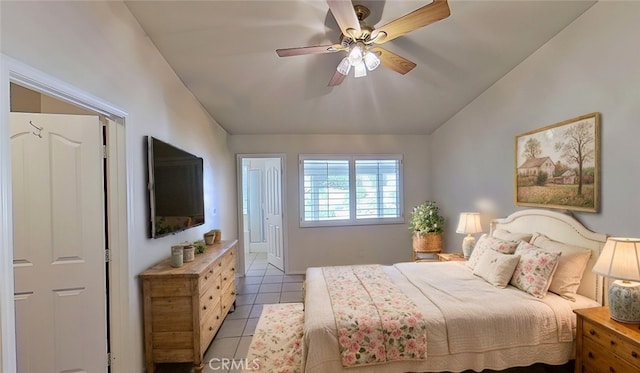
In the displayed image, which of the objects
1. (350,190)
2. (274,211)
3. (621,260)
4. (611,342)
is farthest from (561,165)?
(274,211)

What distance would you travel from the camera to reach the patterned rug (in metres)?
2.47

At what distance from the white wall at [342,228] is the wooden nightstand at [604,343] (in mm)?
3177

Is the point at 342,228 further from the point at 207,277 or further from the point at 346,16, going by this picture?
the point at 346,16

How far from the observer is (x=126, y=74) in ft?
7.23

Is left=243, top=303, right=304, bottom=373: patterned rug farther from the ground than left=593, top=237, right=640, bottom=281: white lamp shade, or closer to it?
closer to it

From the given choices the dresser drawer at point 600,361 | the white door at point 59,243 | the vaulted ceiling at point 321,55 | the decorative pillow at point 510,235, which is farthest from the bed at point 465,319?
the vaulted ceiling at point 321,55

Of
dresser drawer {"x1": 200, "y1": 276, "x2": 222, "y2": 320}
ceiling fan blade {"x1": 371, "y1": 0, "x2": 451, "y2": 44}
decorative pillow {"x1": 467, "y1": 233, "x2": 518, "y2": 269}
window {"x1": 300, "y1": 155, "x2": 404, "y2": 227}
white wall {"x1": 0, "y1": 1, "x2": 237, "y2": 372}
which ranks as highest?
ceiling fan blade {"x1": 371, "y1": 0, "x2": 451, "y2": 44}

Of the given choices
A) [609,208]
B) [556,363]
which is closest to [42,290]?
[556,363]

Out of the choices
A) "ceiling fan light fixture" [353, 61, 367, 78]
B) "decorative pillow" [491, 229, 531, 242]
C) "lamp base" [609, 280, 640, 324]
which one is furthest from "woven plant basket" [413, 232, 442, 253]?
"ceiling fan light fixture" [353, 61, 367, 78]

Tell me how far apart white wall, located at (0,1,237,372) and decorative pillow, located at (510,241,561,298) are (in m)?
3.07

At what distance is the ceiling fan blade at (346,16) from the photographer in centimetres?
167

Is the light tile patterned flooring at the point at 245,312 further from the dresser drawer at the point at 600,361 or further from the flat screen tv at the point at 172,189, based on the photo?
the dresser drawer at the point at 600,361

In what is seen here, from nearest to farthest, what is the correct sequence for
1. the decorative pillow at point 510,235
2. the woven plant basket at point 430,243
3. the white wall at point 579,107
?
the white wall at point 579,107, the decorative pillow at point 510,235, the woven plant basket at point 430,243

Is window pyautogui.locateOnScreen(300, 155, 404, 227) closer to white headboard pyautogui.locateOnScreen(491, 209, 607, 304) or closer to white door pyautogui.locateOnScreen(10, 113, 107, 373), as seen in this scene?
white headboard pyautogui.locateOnScreen(491, 209, 607, 304)
